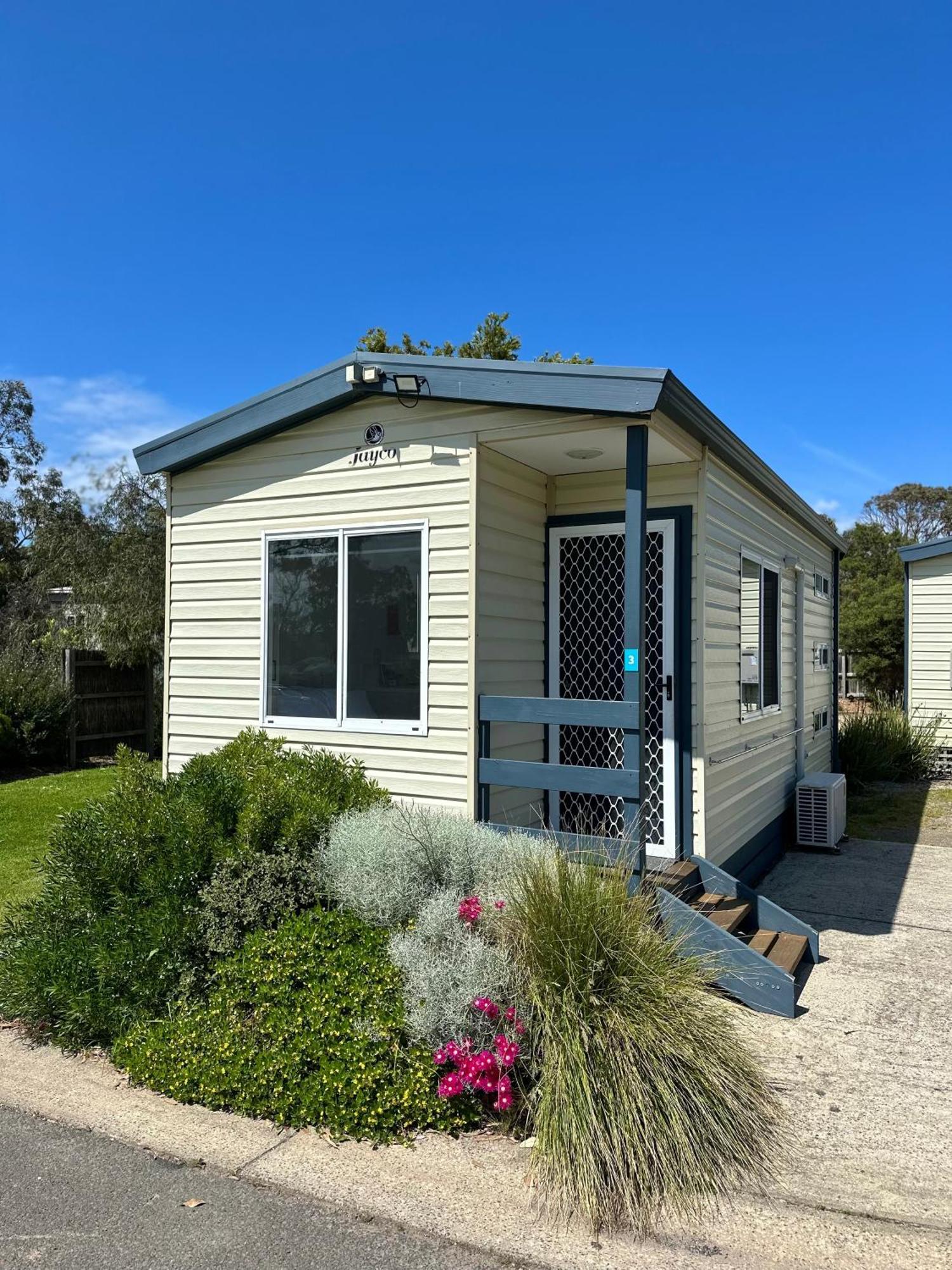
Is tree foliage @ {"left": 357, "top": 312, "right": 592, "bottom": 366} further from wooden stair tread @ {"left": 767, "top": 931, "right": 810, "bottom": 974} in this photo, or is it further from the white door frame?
wooden stair tread @ {"left": 767, "top": 931, "right": 810, "bottom": 974}

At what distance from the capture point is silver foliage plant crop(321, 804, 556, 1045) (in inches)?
133

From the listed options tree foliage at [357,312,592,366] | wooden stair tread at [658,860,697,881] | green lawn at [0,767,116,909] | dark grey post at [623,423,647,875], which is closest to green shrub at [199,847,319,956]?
dark grey post at [623,423,647,875]

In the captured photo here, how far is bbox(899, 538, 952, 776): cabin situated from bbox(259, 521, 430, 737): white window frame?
452 inches

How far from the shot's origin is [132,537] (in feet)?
46.7

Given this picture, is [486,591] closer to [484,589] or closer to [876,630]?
[484,589]

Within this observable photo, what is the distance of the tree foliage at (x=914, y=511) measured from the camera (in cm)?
3888

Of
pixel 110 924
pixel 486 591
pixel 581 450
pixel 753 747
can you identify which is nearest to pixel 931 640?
pixel 753 747

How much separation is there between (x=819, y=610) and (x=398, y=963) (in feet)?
28.2

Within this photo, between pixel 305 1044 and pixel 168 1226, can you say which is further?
pixel 305 1044

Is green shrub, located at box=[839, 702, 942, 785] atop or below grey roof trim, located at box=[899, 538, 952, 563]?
below

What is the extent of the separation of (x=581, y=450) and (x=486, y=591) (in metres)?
1.09

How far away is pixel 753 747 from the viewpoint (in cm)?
709

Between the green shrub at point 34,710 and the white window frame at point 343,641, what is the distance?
21.8ft

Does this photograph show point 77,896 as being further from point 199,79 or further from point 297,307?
point 297,307
